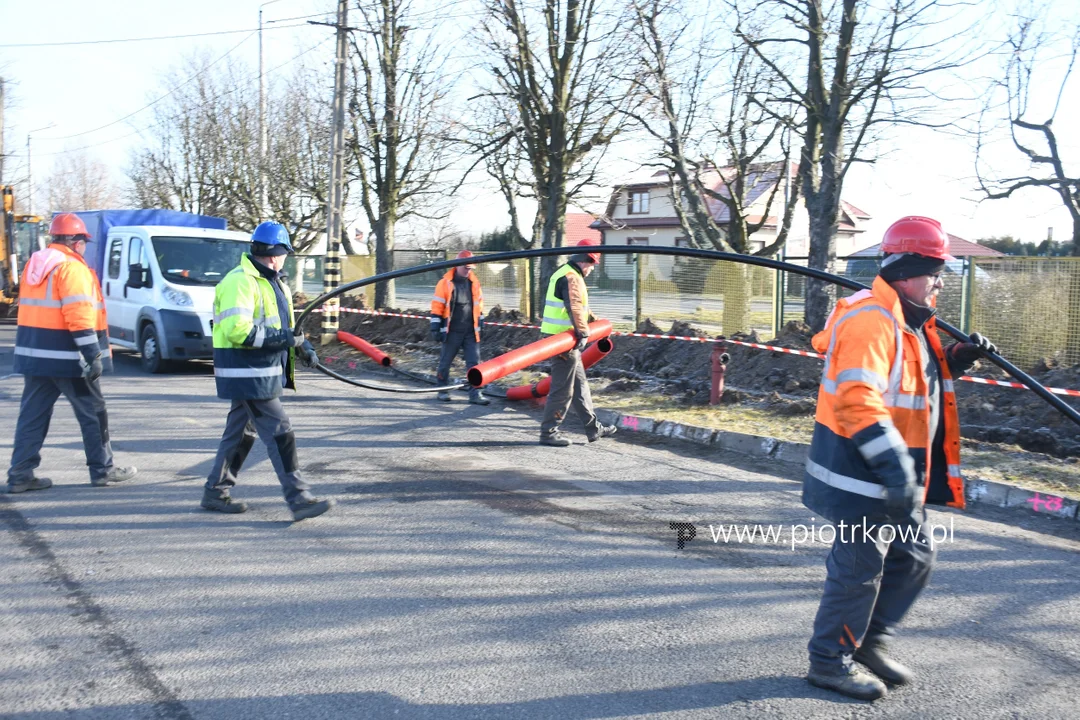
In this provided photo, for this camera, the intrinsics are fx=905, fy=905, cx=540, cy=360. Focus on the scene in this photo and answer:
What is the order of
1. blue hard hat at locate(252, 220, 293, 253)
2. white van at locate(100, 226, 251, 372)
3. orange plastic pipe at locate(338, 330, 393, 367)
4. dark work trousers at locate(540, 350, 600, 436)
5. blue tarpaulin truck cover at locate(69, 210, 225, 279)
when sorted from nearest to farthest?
blue hard hat at locate(252, 220, 293, 253) → dark work trousers at locate(540, 350, 600, 436) → orange plastic pipe at locate(338, 330, 393, 367) → white van at locate(100, 226, 251, 372) → blue tarpaulin truck cover at locate(69, 210, 225, 279)

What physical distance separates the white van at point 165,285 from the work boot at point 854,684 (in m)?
11.2

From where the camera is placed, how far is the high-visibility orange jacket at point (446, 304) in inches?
443

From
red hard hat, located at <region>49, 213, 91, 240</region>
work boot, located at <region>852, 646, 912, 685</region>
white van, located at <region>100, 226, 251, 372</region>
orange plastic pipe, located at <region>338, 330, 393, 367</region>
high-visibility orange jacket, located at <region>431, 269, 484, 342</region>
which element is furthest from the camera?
white van, located at <region>100, 226, 251, 372</region>

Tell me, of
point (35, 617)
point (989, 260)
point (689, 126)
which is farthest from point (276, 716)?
point (689, 126)

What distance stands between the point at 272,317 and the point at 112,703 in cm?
274

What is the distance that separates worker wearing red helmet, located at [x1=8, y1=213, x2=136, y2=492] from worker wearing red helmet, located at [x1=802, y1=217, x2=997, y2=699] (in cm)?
524

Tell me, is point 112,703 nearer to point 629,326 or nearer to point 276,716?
point 276,716

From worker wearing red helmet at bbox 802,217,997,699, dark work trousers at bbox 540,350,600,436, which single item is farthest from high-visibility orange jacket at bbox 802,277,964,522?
dark work trousers at bbox 540,350,600,436

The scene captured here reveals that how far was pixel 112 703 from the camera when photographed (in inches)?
135

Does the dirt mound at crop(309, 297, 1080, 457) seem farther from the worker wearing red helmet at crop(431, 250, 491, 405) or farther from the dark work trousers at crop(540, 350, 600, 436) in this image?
the dark work trousers at crop(540, 350, 600, 436)

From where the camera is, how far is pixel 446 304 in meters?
11.4

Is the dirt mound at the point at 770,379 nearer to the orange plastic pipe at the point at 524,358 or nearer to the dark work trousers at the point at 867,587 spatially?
the orange plastic pipe at the point at 524,358

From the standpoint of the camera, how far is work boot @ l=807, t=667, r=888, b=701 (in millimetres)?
3525

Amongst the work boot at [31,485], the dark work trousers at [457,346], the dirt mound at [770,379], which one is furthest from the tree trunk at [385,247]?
the work boot at [31,485]
